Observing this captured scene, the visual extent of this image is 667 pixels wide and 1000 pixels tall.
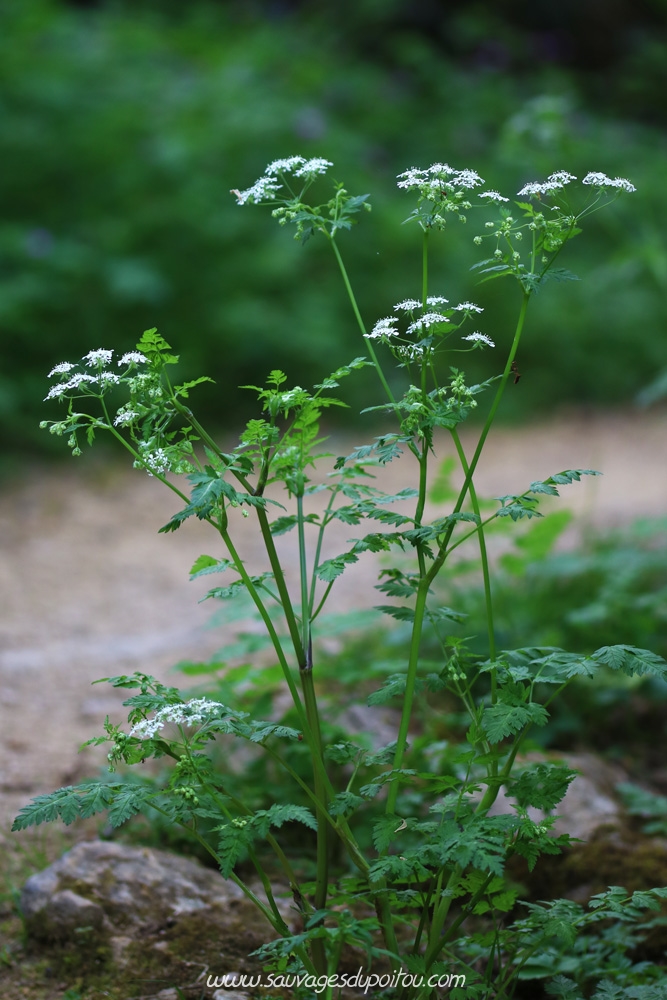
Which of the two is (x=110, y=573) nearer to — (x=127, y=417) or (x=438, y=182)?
(x=127, y=417)

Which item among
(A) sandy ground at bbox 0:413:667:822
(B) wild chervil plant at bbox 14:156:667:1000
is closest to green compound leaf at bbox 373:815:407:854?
(B) wild chervil plant at bbox 14:156:667:1000

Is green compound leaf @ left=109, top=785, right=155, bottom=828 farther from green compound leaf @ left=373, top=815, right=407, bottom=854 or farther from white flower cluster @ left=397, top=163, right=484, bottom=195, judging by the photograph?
white flower cluster @ left=397, top=163, right=484, bottom=195

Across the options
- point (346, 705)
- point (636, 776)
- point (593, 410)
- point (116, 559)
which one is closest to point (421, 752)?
point (346, 705)

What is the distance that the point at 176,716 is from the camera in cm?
127

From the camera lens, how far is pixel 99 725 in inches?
110

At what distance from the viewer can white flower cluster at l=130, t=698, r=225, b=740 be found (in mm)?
1255

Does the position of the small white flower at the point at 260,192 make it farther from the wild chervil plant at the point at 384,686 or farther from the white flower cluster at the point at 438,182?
the white flower cluster at the point at 438,182

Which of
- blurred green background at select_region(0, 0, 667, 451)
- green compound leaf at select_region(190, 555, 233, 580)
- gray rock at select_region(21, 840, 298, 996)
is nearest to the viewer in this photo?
green compound leaf at select_region(190, 555, 233, 580)

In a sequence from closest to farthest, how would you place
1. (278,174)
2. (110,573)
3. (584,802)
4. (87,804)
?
(87,804) → (278,174) → (584,802) → (110,573)

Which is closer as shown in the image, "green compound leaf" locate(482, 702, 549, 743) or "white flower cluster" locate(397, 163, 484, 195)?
"green compound leaf" locate(482, 702, 549, 743)

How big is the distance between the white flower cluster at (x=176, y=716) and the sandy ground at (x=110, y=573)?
1.11 m

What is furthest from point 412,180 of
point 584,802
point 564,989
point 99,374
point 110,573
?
point 110,573

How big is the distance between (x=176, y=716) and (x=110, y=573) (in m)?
2.98

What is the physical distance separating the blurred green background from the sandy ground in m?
0.52
